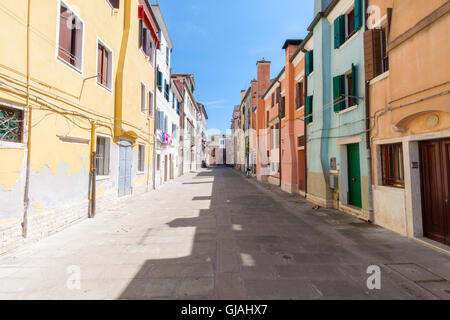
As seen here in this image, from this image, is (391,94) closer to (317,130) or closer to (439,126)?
(439,126)

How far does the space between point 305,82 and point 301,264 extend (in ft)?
33.4

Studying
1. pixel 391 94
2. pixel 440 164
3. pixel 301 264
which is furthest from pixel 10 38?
pixel 440 164

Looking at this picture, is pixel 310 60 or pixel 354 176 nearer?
pixel 354 176

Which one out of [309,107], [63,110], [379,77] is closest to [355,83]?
[379,77]

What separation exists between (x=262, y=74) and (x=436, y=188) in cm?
2058

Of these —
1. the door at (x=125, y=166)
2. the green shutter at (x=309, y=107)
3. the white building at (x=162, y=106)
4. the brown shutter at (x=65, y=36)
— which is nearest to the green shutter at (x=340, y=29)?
the green shutter at (x=309, y=107)

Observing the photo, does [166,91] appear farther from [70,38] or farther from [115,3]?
[70,38]

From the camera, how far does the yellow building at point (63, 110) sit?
466 centimetres

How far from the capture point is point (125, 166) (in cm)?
1047

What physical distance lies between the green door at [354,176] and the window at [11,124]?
9656 millimetres

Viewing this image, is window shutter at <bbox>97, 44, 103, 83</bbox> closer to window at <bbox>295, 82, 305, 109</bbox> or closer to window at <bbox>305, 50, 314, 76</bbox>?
window at <bbox>305, 50, 314, 76</bbox>

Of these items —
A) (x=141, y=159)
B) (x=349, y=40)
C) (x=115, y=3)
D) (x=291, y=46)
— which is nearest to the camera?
(x=349, y=40)

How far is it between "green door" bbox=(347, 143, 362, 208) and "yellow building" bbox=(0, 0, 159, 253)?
908 centimetres
